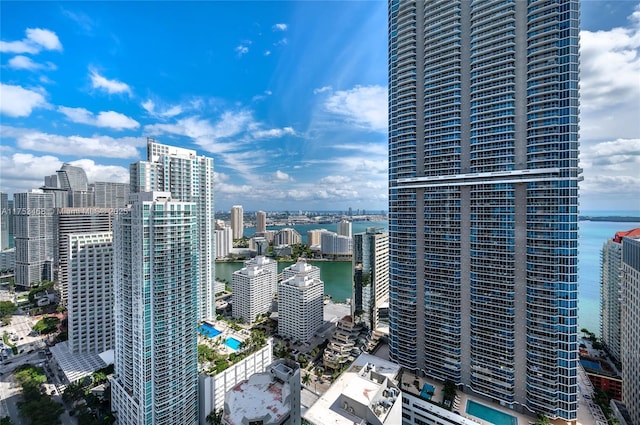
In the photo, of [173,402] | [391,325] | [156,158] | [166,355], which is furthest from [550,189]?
[156,158]

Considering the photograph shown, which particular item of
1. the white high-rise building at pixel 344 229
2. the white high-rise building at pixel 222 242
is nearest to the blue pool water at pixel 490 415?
the white high-rise building at pixel 222 242

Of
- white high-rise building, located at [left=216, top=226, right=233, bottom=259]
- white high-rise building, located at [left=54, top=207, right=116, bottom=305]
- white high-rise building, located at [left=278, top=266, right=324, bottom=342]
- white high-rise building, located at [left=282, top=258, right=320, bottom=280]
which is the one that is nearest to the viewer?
white high-rise building, located at [left=278, top=266, right=324, bottom=342]

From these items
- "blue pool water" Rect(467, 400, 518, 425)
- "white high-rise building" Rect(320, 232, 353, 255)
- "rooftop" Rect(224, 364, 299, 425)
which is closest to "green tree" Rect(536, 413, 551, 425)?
"blue pool water" Rect(467, 400, 518, 425)

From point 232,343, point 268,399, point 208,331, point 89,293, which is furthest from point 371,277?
point 89,293

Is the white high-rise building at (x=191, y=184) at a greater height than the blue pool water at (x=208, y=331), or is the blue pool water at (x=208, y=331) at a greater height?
the white high-rise building at (x=191, y=184)

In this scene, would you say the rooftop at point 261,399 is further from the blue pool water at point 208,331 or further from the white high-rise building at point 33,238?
the white high-rise building at point 33,238

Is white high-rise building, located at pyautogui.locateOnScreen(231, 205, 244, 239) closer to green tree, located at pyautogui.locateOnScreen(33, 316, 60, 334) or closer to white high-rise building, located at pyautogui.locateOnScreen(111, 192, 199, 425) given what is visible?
green tree, located at pyautogui.locateOnScreen(33, 316, 60, 334)

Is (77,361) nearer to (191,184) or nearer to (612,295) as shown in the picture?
(191,184)
